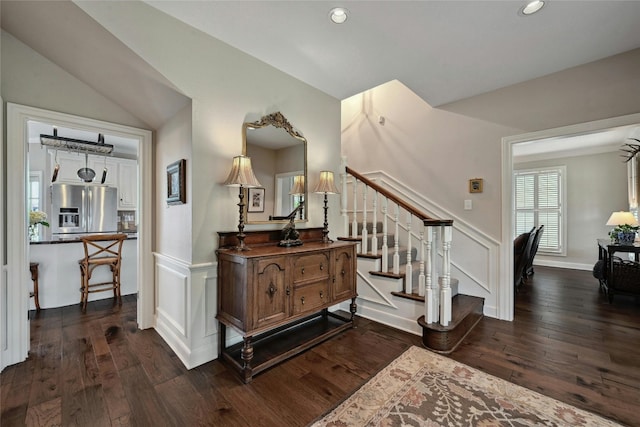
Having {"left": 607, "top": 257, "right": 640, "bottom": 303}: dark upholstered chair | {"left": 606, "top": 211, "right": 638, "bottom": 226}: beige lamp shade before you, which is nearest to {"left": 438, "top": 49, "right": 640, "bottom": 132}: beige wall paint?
{"left": 607, "top": 257, "right": 640, "bottom": 303}: dark upholstered chair

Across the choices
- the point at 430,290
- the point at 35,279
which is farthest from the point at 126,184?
the point at 430,290

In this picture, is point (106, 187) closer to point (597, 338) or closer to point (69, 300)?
point (69, 300)

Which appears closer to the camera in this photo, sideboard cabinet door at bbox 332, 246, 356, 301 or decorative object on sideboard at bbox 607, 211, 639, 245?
sideboard cabinet door at bbox 332, 246, 356, 301

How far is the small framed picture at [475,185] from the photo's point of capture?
3.29m

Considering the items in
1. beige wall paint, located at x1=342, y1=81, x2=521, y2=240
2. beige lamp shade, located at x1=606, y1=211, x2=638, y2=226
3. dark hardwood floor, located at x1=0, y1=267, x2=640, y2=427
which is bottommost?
dark hardwood floor, located at x1=0, y1=267, x2=640, y2=427

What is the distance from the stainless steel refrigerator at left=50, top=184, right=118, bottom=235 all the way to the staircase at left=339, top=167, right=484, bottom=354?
485cm

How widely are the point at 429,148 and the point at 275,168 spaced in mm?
2275

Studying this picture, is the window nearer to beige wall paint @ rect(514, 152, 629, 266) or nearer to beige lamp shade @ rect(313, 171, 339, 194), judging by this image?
beige wall paint @ rect(514, 152, 629, 266)

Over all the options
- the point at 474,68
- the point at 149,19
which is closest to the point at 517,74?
the point at 474,68

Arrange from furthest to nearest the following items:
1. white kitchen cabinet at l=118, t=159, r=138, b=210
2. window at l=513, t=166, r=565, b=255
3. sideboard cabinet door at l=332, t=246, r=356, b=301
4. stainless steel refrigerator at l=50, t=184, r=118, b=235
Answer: window at l=513, t=166, r=565, b=255 < white kitchen cabinet at l=118, t=159, r=138, b=210 < stainless steel refrigerator at l=50, t=184, r=118, b=235 < sideboard cabinet door at l=332, t=246, r=356, b=301

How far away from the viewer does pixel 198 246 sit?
218 cm

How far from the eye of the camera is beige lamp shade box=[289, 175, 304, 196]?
2.80 m

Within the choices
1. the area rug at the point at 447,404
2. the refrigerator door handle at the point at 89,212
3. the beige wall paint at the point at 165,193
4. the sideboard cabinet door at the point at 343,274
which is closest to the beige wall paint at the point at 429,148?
the sideboard cabinet door at the point at 343,274

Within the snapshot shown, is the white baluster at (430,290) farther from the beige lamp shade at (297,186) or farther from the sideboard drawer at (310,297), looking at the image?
the beige lamp shade at (297,186)
